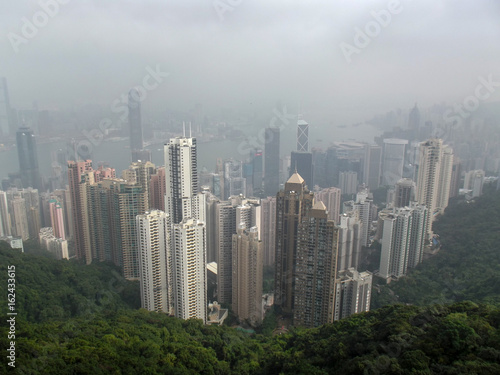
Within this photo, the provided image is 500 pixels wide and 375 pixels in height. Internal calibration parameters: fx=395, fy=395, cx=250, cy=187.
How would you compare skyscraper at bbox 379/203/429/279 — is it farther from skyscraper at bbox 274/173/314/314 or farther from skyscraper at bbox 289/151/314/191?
skyscraper at bbox 289/151/314/191

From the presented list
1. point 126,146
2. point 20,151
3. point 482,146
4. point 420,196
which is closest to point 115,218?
point 126,146

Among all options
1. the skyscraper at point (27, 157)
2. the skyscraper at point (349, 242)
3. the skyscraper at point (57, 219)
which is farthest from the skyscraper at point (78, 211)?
the skyscraper at point (349, 242)

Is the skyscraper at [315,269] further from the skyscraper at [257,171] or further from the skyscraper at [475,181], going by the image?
the skyscraper at [475,181]

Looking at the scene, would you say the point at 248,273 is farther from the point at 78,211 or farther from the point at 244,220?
the point at 78,211

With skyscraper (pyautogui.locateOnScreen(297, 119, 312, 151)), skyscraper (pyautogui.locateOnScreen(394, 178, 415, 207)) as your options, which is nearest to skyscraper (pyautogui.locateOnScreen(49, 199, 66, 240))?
skyscraper (pyautogui.locateOnScreen(297, 119, 312, 151))

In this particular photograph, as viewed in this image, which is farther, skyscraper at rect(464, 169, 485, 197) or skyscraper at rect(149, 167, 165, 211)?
skyscraper at rect(464, 169, 485, 197)

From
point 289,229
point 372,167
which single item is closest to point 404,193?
point 372,167
